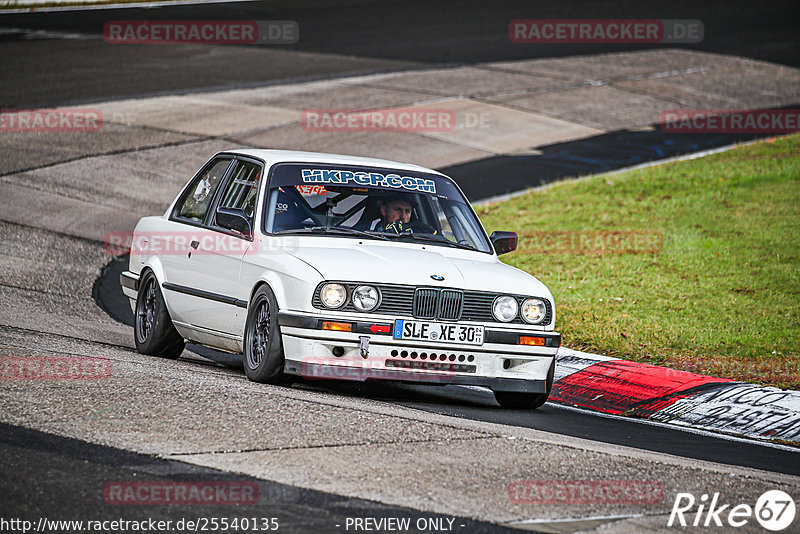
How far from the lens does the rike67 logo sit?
528 centimetres

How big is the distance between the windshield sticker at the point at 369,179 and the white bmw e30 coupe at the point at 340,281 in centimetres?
1

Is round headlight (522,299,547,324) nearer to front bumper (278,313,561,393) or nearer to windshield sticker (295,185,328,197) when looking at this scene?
front bumper (278,313,561,393)

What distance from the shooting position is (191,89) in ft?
78.3

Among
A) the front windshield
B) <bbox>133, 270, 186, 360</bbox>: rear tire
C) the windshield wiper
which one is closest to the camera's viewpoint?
the windshield wiper

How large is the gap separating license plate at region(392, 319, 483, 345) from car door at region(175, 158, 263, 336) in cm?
123

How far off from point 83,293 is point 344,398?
5.05 m

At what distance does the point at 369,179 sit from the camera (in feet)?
28.8

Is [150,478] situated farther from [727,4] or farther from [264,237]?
[727,4]

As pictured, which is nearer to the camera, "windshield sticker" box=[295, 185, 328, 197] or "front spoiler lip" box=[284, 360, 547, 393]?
"front spoiler lip" box=[284, 360, 547, 393]

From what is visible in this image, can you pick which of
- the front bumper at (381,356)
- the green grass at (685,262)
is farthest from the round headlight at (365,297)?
the green grass at (685,262)

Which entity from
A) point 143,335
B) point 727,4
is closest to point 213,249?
point 143,335

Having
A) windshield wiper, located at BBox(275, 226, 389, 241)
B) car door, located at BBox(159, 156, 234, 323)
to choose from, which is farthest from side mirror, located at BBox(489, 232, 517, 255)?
car door, located at BBox(159, 156, 234, 323)

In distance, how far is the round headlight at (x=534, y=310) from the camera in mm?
7918

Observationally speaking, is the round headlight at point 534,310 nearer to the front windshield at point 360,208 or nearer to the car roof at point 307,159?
the front windshield at point 360,208
